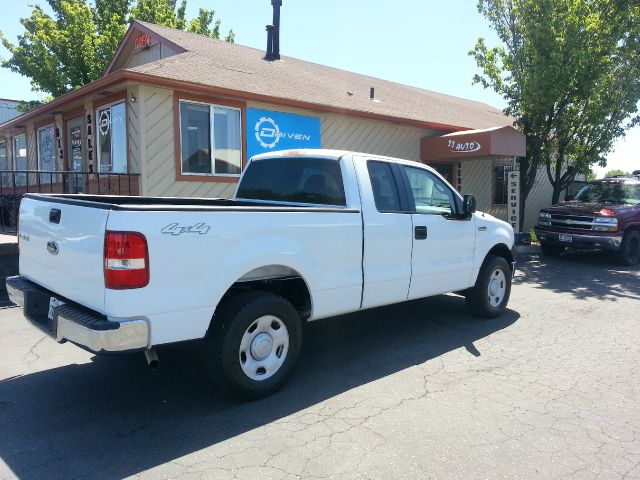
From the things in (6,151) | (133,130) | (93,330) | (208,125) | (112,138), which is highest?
(208,125)

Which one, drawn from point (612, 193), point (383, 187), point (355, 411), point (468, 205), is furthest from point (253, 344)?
point (612, 193)

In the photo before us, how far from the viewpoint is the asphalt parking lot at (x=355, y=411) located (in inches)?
120

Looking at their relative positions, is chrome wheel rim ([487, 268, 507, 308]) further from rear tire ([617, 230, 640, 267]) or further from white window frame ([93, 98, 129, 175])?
white window frame ([93, 98, 129, 175])

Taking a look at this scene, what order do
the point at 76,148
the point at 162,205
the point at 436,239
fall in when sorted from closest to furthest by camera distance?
the point at 162,205 < the point at 436,239 < the point at 76,148

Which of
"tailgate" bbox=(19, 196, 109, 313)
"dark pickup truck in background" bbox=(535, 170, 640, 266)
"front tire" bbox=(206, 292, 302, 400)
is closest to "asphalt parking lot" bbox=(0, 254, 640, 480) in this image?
"front tire" bbox=(206, 292, 302, 400)

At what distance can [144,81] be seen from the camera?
9.49 metres

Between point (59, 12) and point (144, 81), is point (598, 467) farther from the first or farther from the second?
point (59, 12)

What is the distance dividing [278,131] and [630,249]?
8427 mm

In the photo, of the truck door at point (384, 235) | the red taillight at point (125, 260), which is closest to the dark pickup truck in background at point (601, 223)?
the truck door at point (384, 235)

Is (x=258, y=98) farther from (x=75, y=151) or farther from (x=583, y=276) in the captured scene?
(x=583, y=276)

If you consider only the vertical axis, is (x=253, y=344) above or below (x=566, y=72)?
below

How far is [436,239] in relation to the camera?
5.34m

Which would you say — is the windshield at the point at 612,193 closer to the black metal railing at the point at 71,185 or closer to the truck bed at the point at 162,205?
the truck bed at the point at 162,205

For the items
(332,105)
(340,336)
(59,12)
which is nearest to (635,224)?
(332,105)
